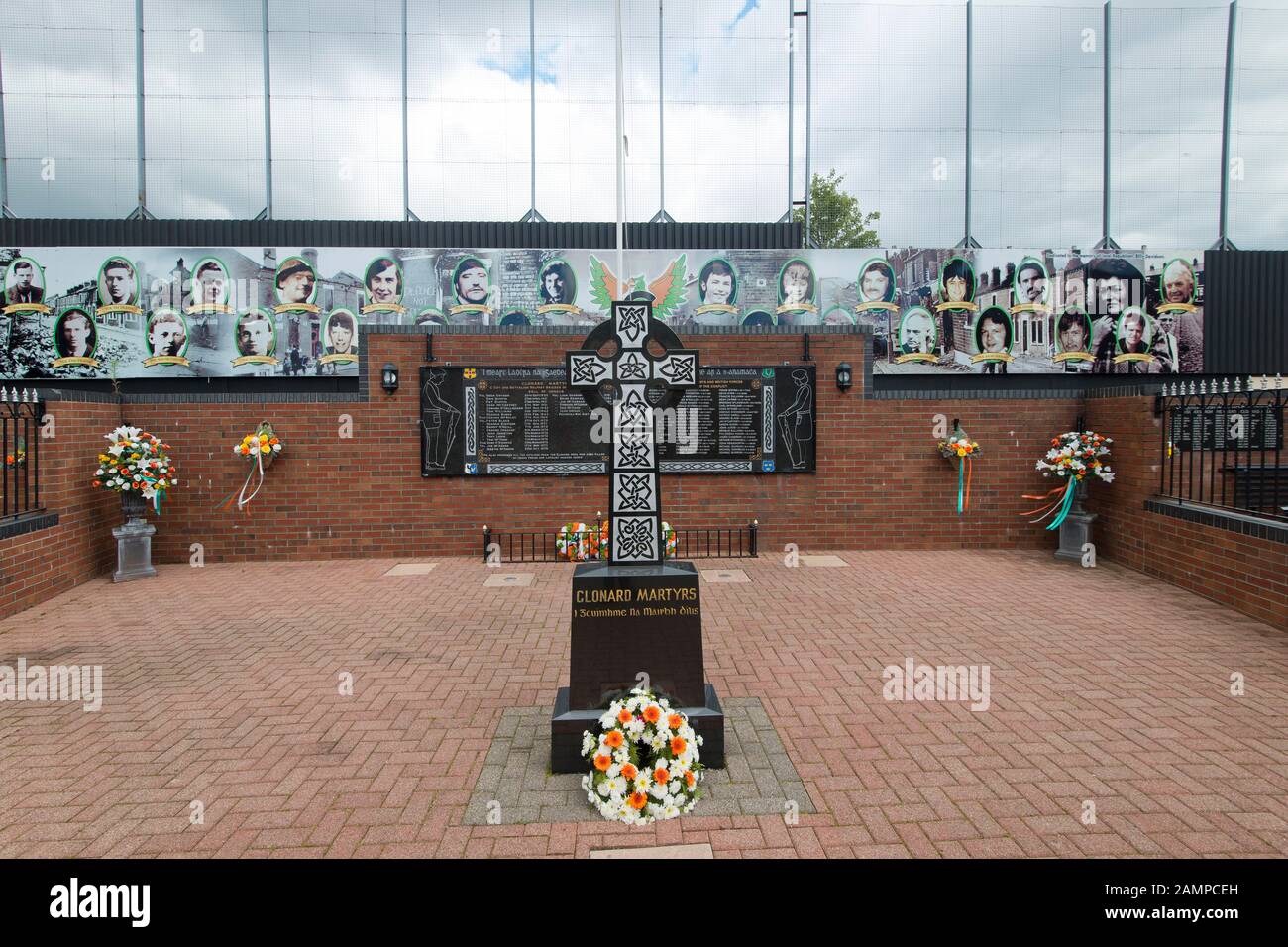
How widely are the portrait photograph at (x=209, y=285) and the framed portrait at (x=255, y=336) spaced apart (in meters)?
0.54

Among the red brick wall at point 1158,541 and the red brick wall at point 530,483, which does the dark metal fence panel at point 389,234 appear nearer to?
the red brick wall at point 530,483

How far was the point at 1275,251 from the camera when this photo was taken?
1555cm

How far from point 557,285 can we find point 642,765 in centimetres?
1233

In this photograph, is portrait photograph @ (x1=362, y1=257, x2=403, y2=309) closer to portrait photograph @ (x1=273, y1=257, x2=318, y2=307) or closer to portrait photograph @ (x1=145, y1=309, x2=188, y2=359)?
portrait photograph @ (x1=273, y1=257, x2=318, y2=307)

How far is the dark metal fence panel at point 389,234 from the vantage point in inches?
562

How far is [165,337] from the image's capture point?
1374 centimetres

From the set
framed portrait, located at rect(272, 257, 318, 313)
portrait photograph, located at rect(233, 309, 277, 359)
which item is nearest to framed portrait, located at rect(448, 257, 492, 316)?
framed portrait, located at rect(272, 257, 318, 313)

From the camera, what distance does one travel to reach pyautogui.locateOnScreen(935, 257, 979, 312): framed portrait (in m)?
14.9

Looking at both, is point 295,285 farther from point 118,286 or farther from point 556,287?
point 556,287

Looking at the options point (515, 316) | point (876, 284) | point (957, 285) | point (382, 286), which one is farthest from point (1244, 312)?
point (382, 286)

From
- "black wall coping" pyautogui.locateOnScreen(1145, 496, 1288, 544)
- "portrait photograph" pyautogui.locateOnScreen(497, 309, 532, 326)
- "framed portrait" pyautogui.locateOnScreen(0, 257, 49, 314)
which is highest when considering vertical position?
"framed portrait" pyautogui.locateOnScreen(0, 257, 49, 314)

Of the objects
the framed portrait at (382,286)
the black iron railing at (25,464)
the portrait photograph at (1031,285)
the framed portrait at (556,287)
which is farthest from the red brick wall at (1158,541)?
the black iron railing at (25,464)

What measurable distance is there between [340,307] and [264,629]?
29.9 feet

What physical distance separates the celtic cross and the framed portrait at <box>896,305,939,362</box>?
38.7ft
